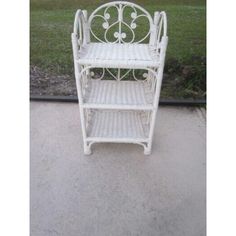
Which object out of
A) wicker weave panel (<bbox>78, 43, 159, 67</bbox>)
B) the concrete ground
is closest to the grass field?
the concrete ground

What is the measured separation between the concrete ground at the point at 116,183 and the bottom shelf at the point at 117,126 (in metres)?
0.14

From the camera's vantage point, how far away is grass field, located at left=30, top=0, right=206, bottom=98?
3.02 meters

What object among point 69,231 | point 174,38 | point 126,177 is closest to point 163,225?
point 126,177

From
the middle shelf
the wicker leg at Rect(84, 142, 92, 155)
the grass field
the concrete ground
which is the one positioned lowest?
the concrete ground

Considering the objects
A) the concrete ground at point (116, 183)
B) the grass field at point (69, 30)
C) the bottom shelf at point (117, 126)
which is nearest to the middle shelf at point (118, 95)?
the bottom shelf at point (117, 126)

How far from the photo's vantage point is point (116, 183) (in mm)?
1739

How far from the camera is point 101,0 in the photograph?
3465 millimetres

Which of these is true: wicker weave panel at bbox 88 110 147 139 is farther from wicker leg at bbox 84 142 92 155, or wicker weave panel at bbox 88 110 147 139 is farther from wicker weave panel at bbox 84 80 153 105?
wicker weave panel at bbox 84 80 153 105

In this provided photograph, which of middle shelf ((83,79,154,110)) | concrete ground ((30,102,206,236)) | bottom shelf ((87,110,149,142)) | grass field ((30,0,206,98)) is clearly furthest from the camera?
grass field ((30,0,206,98))

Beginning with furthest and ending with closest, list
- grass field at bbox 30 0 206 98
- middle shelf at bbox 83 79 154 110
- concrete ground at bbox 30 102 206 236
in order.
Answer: grass field at bbox 30 0 206 98, middle shelf at bbox 83 79 154 110, concrete ground at bbox 30 102 206 236

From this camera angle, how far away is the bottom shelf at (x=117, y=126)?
1874 mm

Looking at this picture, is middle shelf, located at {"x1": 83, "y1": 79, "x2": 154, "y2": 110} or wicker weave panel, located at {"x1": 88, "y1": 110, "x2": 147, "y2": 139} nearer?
middle shelf, located at {"x1": 83, "y1": 79, "x2": 154, "y2": 110}

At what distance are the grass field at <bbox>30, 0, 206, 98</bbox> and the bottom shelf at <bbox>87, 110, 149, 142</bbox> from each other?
1.01 m

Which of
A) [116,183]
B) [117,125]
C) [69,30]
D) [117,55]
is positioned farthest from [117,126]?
[69,30]
